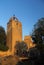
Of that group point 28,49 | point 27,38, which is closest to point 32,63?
point 28,49

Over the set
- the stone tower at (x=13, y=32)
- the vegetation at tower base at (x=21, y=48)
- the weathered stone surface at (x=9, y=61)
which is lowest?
the weathered stone surface at (x=9, y=61)

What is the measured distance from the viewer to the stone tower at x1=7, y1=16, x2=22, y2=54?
2108 inches

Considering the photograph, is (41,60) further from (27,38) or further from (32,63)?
(27,38)

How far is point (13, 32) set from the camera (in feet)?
179

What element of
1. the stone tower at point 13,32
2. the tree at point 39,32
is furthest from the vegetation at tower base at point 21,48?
the tree at point 39,32

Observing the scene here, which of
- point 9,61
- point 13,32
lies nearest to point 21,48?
point 13,32

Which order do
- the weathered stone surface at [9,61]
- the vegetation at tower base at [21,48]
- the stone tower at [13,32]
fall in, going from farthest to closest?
the stone tower at [13,32]
the vegetation at tower base at [21,48]
the weathered stone surface at [9,61]

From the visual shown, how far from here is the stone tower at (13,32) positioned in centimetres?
5353

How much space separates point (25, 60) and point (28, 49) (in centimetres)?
1551

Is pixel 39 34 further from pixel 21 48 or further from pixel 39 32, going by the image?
pixel 21 48

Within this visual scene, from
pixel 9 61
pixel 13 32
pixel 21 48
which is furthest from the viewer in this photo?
pixel 13 32

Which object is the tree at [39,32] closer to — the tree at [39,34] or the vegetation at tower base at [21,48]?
the tree at [39,34]

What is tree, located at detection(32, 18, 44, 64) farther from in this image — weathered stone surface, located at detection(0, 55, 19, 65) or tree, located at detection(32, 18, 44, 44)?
weathered stone surface, located at detection(0, 55, 19, 65)

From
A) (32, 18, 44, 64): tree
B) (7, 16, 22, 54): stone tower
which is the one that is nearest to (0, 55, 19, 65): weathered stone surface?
(32, 18, 44, 64): tree
